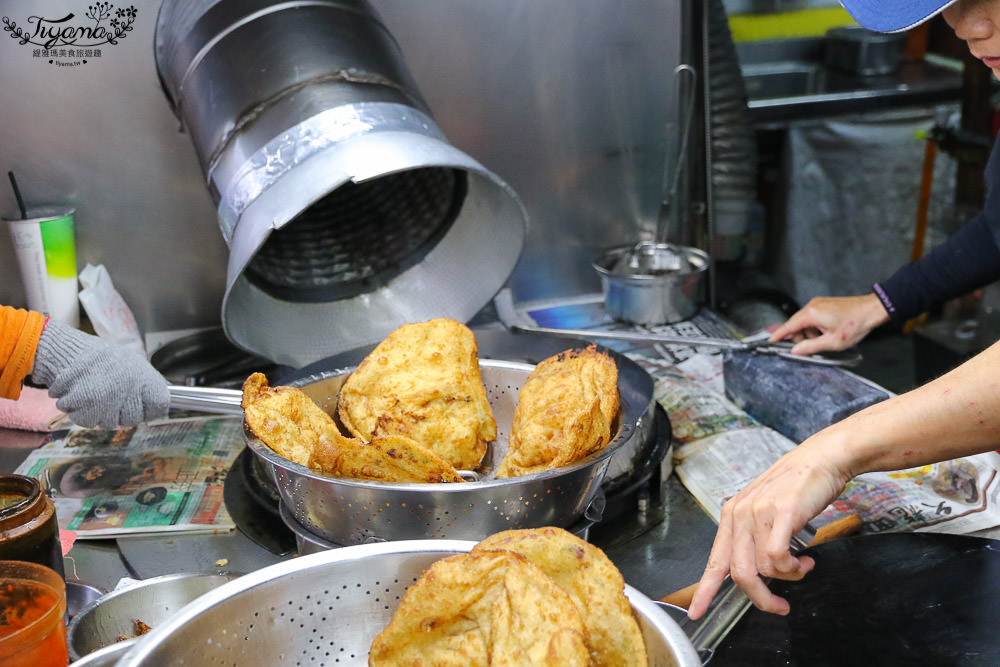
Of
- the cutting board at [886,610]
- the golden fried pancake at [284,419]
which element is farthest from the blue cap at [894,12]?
the golden fried pancake at [284,419]

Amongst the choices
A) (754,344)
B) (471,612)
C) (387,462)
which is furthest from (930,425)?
(754,344)

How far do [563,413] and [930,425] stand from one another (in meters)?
0.53

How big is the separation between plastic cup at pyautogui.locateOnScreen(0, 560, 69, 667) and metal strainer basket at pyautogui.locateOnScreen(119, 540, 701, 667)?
171 mm

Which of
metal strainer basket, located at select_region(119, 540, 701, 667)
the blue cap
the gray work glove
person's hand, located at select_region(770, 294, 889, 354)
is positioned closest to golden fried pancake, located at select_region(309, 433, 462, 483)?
metal strainer basket, located at select_region(119, 540, 701, 667)

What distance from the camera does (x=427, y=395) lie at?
1498 millimetres

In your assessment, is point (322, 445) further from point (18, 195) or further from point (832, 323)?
point (18, 195)

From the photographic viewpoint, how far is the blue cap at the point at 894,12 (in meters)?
1.09

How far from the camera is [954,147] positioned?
151 inches

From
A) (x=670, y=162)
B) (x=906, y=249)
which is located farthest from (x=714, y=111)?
(x=906, y=249)

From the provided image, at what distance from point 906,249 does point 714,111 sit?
6.94 feet

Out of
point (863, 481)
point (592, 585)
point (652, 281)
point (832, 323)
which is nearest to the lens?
point (592, 585)

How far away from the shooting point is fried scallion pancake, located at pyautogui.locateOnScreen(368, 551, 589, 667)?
802 mm

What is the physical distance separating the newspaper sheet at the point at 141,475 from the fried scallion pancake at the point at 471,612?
0.84 metres

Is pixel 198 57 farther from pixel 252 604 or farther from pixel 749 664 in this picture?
pixel 749 664
